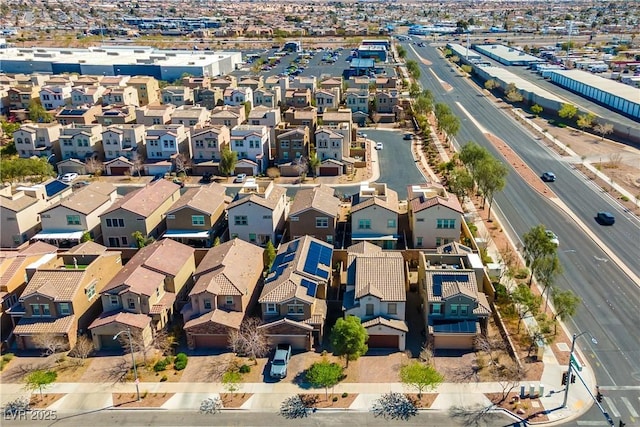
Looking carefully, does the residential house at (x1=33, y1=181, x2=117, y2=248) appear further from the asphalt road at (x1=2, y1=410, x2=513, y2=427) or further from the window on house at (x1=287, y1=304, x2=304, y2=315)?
the window on house at (x1=287, y1=304, x2=304, y2=315)

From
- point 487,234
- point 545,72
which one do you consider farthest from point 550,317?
point 545,72

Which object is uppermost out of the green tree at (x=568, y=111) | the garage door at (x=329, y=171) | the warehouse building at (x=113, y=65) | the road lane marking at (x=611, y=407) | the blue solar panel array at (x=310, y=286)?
the warehouse building at (x=113, y=65)

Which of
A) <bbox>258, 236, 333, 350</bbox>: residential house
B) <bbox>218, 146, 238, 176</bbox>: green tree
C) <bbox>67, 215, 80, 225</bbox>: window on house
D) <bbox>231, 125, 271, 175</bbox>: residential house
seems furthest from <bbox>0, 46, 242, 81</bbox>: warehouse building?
<bbox>258, 236, 333, 350</bbox>: residential house

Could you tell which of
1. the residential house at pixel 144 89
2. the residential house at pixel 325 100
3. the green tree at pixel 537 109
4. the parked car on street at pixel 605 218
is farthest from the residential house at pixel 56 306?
the green tree at pixel 537 109

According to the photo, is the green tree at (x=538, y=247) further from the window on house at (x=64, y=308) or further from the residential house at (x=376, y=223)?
the window on house at (x=64, y=308)

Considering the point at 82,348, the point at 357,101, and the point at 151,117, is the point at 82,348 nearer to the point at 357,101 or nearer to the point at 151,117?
the point at 151,117

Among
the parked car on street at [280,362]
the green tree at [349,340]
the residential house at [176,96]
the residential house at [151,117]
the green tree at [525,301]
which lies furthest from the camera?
the residential house at [176,96]

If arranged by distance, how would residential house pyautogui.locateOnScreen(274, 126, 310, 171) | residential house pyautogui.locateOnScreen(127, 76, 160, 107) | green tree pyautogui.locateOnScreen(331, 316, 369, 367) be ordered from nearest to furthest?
1. green tree pyautogui.locateOnScreen(331, 316, 369, 367)
2. residential house pyautogui.locateOnScreen(274, 126, 310, 171)
3. residential house pyautogui.locateOnScreen(127, 76, 160, 107)
